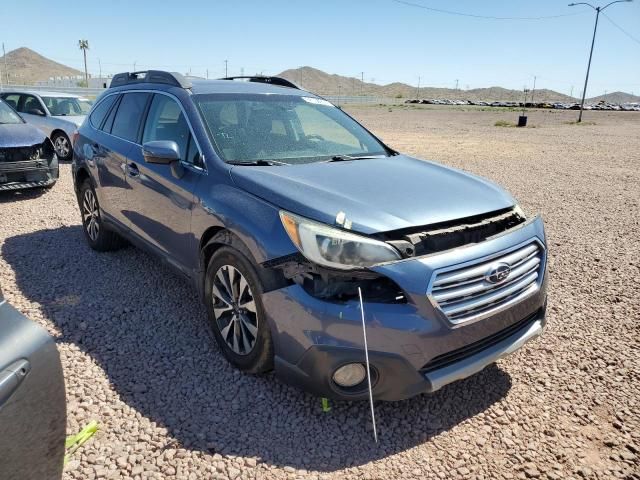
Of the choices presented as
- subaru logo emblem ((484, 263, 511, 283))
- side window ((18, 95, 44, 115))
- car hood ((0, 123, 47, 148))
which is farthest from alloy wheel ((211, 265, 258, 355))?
side window ((18, 95, 44, 115))

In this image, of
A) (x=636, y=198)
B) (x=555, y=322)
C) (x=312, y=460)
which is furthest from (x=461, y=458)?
(x=636, y=198)

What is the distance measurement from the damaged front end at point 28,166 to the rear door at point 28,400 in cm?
694

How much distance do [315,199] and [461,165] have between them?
10.5 meters

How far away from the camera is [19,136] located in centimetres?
762

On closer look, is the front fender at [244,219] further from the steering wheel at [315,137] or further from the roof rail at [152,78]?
the roof rail at [152,78]

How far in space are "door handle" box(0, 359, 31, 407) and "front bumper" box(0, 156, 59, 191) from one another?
707 cm

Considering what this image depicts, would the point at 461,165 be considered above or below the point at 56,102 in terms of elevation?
below

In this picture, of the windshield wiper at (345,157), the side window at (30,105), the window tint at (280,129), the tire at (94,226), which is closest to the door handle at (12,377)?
the window tint at (280,129)

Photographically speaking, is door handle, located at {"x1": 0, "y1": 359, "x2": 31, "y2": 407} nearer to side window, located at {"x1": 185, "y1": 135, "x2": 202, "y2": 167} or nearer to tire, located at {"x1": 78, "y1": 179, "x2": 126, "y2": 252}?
side window, located at {"x1": 185, "y1": 135, "x2": 202, "y2": 167}

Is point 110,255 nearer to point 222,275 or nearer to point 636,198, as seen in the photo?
point 222,275

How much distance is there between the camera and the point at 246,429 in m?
2.68

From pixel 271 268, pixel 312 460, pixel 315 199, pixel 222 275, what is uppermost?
pixel 315 199

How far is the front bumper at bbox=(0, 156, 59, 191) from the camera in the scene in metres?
7.37

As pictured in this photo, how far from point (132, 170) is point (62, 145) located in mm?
8412
